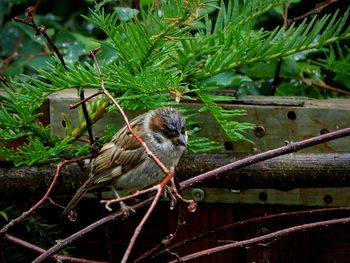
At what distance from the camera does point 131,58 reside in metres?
2.03

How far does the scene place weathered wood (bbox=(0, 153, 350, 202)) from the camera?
2.07m

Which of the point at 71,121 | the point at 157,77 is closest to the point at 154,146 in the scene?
the point at 71,121

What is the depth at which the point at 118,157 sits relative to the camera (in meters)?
2.62

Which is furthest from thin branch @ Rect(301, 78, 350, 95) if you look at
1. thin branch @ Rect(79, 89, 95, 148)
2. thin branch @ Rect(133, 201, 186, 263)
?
thin branch @ Rect(133, 201, 186, 263)

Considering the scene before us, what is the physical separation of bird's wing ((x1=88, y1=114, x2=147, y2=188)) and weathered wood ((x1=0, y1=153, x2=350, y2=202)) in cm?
9

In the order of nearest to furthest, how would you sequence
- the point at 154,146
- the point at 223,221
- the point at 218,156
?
the point at 218,156
the point at 223,221
the point at 154,146

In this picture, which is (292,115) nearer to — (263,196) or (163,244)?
(263,196)

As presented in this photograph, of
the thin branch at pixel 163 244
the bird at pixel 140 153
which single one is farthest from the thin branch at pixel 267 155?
the bird at pixel 140 153

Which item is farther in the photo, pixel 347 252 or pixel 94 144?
pixel 347 252

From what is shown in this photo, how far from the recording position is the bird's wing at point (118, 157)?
93.8 inches

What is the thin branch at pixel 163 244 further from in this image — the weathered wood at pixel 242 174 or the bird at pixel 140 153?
the bird at pixel 140 153

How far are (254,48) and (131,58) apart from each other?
31cm

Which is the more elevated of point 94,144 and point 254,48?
point 254,48

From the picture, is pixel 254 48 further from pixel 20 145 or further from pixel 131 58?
pixel 20 145
